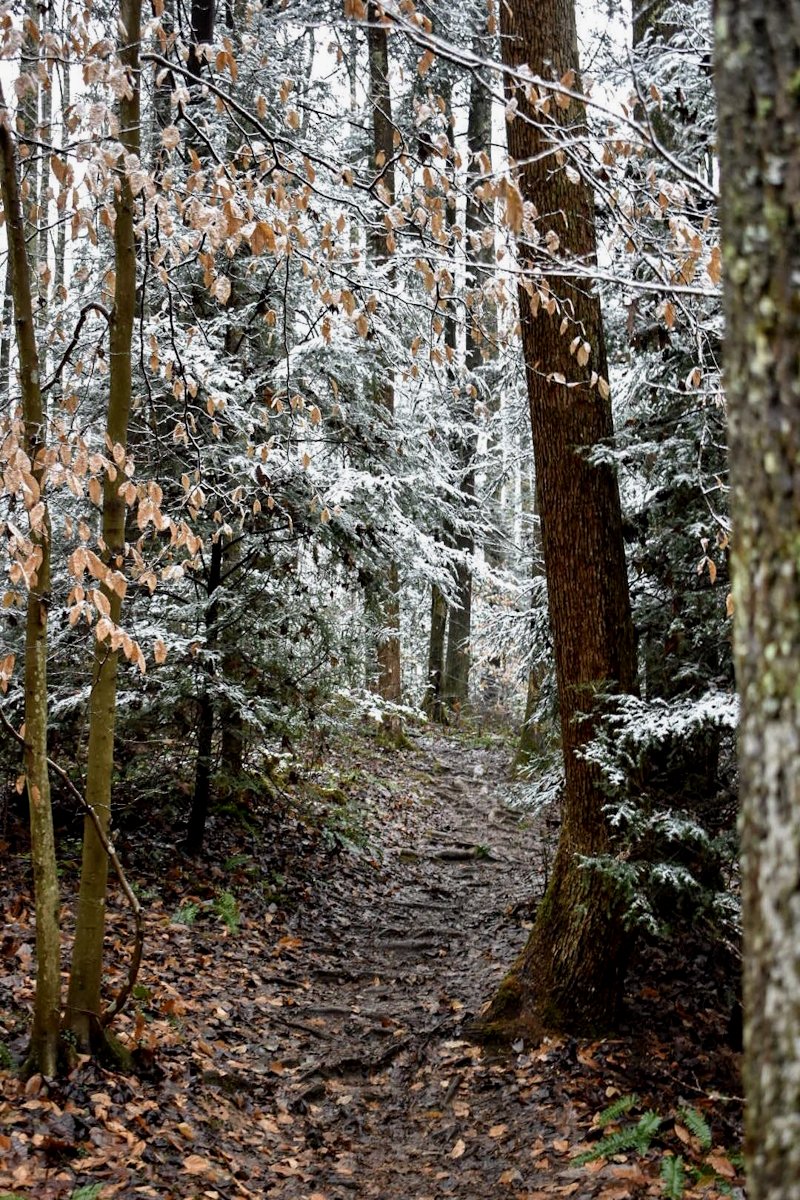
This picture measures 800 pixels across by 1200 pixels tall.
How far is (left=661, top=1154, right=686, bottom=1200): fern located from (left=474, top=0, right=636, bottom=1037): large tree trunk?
1.28 meters

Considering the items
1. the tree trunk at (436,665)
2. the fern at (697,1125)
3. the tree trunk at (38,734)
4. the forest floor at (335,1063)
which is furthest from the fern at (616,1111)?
the tree trunk at (436,665)

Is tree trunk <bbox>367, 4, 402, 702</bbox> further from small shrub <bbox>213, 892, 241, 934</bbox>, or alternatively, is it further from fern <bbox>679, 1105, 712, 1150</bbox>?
fern <bbox>679, 1105, 712, 1150</bbox>

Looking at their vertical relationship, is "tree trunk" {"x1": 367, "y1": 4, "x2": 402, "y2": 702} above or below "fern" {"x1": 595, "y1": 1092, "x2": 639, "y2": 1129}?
above

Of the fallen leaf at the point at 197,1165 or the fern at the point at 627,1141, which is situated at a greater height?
the fern at the point at 627,1141

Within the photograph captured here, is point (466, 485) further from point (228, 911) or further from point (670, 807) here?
point (670, 807)

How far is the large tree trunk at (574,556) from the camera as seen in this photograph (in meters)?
5.32

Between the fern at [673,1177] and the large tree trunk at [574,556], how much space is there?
4.21 feet

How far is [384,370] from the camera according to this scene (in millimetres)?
8906

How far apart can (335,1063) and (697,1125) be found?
Result: 7.56ft

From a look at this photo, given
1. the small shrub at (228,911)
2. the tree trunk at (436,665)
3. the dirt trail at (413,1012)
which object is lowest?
the dirt trail at (413,1012)

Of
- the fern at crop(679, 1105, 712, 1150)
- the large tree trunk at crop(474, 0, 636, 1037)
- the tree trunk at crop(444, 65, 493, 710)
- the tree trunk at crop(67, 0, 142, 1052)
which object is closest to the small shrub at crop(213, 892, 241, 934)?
the tree trunk at crop(67, 0, 142, 1052)

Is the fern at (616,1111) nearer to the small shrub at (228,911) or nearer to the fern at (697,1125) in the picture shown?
the fern at (697,1125)

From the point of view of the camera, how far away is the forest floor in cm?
415

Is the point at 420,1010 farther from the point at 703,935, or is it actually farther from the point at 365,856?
the point at 365,856
